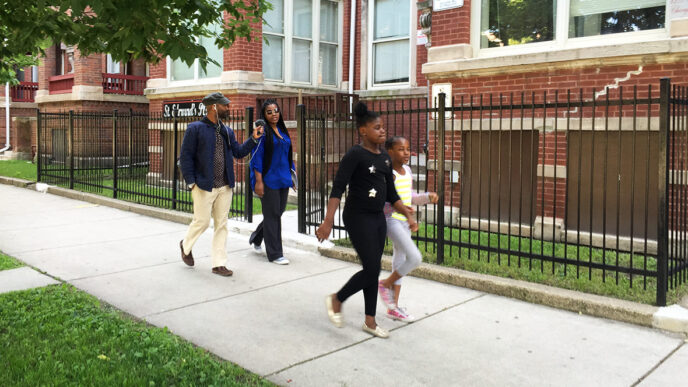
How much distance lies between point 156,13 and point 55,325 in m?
2.52

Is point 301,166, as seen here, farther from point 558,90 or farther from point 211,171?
point 558,90

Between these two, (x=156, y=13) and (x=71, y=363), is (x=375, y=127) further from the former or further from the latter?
(x=71, y=363)

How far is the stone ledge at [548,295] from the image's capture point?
4.94 m

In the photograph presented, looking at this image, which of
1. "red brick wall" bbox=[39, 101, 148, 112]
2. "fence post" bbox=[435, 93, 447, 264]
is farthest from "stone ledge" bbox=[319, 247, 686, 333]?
"red brick wall" bbox=[39, 101, 148, 112]

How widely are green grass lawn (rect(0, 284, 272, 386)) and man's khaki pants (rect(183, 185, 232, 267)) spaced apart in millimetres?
1619

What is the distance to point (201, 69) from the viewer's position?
1486cm

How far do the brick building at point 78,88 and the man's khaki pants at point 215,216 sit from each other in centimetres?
1191

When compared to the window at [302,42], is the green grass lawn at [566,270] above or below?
below

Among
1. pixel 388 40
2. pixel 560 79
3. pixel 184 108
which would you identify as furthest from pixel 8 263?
pixel 388 40

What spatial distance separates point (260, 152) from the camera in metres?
7.01

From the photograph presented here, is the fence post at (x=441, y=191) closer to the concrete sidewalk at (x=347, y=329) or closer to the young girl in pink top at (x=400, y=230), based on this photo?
the concrete sidewalk at (x=347, y=329)

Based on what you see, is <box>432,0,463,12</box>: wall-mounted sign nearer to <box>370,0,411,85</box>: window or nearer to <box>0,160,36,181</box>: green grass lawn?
<box>370,0,411,85</box>: window

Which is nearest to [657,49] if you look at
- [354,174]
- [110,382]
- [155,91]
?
[354,174]

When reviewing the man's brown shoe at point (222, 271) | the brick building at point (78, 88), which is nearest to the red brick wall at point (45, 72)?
the brick building at point (78, 88)
